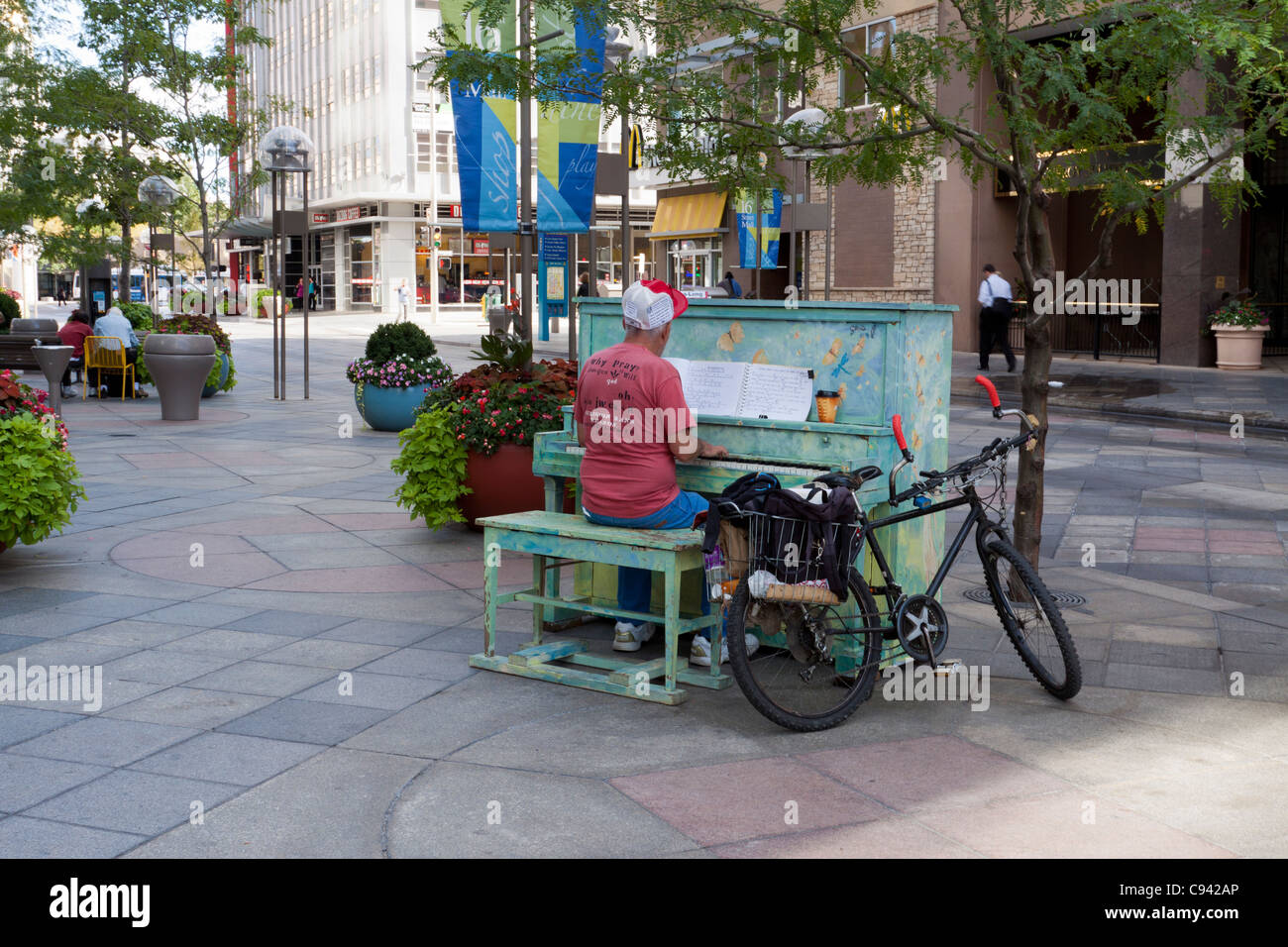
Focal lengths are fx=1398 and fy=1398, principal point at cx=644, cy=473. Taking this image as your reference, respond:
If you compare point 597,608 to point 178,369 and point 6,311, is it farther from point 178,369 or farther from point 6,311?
point 6,311

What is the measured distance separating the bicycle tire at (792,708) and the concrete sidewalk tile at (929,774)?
19cm

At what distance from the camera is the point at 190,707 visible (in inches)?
211

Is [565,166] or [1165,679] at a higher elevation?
[565,166]

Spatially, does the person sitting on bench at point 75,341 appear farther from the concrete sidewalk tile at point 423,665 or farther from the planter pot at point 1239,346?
the planter pot at point 1239,346

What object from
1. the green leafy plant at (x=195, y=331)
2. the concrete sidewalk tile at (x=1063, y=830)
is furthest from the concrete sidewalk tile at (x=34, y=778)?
the green leafy plant at (x=195, y=331)

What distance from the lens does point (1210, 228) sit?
24.4m

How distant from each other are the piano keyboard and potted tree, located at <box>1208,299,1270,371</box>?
65.9 feet

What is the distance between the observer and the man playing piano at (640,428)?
5.66m

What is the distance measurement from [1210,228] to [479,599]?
2079 centimetres

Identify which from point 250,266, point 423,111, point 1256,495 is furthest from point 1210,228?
point 250,266

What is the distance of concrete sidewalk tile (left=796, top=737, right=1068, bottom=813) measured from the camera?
14.6ft


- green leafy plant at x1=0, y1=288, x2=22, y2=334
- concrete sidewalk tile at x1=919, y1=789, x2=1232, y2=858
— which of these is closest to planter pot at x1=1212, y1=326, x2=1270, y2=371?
concrete sidewalk tile at x1=919, y1=789, x2=1232, y2=858

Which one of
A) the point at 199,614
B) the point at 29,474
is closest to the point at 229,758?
the point at 199,614

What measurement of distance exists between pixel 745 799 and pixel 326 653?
248 cm
